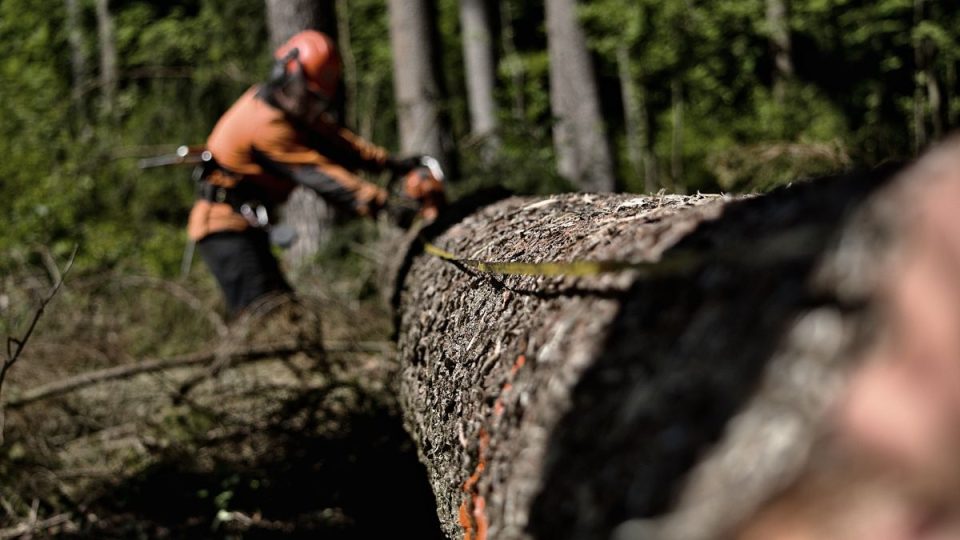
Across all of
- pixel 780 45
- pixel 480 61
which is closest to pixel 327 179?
pixel 480 61

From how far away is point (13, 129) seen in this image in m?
10.9

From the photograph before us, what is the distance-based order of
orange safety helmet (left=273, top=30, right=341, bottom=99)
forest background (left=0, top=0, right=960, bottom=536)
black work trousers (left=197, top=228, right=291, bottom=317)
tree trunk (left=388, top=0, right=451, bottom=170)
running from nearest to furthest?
orange safety helmet (left=273, top=30, right=341, bottom=99) → black work trousers (left=197, top=228, right=291, bottom=317) → forest background (left=0, top=0, right=960, bottom=536) → tree trunk (left=388, top=0, right=451, bottom=170)

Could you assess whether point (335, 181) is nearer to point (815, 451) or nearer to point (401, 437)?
point (401, 437)

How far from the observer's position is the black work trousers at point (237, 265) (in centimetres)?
578

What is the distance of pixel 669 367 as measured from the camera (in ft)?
5.06

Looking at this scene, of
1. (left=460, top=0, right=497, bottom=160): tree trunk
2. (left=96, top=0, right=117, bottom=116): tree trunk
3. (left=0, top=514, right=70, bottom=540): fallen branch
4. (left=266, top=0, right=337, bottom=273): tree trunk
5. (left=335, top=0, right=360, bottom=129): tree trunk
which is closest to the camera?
(left=0, top=514, right=70, bottom=540): fallen branch

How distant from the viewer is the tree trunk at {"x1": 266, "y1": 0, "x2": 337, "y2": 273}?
7.68 metres

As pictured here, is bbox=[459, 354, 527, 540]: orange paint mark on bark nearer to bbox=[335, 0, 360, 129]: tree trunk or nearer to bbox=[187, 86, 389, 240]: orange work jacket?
bbox=[187, 86, 389, 240]: orange work jacket

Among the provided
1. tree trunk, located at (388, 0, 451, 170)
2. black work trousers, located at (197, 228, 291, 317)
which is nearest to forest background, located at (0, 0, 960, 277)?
tree trunk, located at (388, 0, 451, 170)

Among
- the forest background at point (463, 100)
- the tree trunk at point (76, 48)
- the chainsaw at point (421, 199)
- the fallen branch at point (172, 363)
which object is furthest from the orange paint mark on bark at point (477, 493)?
the tree trunk at point (76, 48)

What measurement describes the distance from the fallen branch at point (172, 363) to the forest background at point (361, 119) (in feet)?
0.42

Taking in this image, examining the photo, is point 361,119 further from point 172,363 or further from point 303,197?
point 172,363

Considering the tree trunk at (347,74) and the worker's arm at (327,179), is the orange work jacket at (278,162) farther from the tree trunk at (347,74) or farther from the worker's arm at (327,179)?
the tree trunk at (347,74)

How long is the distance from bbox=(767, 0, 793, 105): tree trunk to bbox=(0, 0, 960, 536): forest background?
5 centimetres
